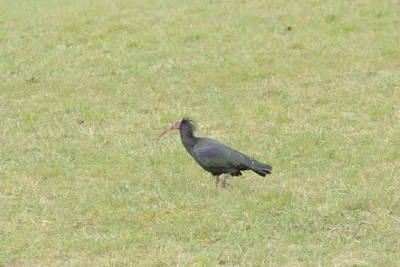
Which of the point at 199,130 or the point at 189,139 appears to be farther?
the point at 199,130

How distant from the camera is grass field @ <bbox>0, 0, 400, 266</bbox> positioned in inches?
411

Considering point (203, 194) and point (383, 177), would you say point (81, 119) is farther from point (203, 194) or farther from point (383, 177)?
point (383, 177)

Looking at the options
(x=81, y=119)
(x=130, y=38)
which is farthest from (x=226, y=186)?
(x=130, y=38)

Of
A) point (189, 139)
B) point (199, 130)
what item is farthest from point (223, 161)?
point (199, 130)

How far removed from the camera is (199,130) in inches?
647

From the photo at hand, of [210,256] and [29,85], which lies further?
[29,85]

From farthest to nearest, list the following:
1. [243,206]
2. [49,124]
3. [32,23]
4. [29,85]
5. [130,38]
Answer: [32,23], [130,38], [29,85], [49,124], [243,206]

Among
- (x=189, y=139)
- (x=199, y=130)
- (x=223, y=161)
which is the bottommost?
(x=199, y=130)

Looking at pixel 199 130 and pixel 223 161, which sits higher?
pixel 223 161

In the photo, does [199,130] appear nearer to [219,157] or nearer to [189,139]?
[189,139]

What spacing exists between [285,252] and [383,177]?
3548 mm

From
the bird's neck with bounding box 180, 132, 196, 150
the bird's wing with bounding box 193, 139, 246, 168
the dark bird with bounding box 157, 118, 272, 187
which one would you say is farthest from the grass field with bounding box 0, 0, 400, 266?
the bird's neck with bounding box 180, 132, 196, 150

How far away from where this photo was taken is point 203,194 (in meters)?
12.2

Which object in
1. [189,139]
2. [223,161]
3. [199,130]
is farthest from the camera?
[199,130]
